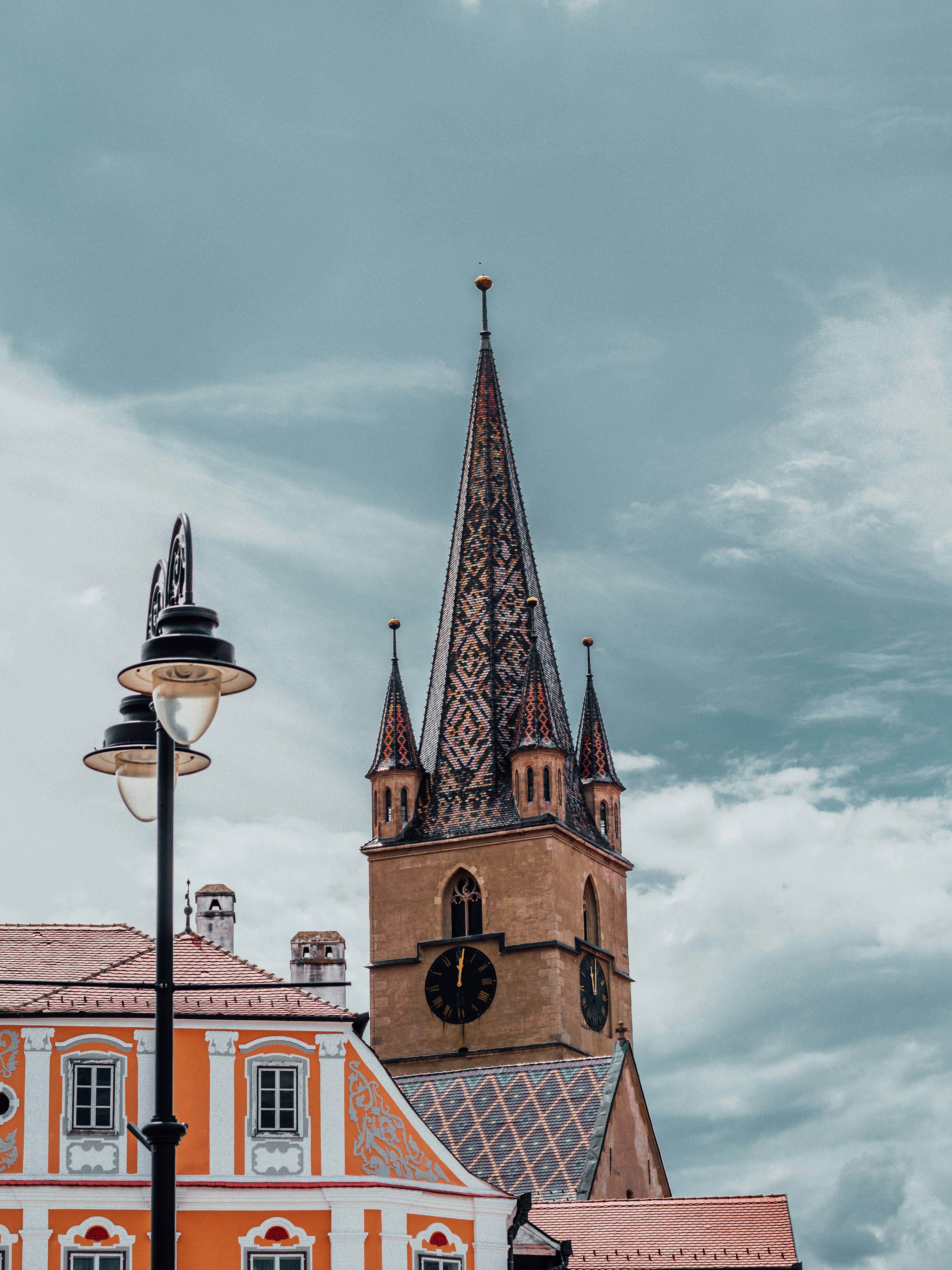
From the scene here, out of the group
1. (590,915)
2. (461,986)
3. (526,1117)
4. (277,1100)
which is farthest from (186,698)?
(590,915)

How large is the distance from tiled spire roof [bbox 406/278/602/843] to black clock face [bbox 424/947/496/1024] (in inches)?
172

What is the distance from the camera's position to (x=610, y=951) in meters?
77.1

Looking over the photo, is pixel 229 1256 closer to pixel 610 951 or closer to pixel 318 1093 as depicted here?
pixel 318 1093

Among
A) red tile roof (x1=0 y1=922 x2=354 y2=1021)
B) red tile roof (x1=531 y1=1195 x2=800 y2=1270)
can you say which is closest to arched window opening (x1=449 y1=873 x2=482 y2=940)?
red tile roof (x1=531 y1=1195 x2=800 y2=1270)

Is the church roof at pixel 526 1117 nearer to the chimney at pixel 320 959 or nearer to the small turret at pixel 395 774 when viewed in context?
the chimney at pixel 320 959

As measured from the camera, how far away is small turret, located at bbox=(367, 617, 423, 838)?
76750 millimetres

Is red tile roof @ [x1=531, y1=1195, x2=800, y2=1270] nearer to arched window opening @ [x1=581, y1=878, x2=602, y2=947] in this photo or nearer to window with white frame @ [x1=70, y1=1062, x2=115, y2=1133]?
window with white frame @ [x1=70, y1=1062, x2=115, y2=1133]

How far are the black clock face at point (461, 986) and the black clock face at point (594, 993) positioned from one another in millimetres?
3236

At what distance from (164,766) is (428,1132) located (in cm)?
2252

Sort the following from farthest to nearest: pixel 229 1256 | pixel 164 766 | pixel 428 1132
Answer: pixel 428 1132, pixel 229 1256, pixel 164 766

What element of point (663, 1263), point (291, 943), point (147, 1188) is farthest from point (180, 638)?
point (291, 943)

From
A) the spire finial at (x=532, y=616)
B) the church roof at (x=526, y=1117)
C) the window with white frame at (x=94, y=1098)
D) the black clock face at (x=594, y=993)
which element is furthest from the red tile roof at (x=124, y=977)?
the spire finial at (x=532, y=616)

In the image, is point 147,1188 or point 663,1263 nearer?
point 147,1188

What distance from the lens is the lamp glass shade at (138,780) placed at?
53.0 ft
